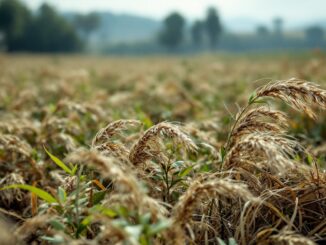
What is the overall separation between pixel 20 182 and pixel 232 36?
445ft

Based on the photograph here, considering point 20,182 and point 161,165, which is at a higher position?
point 161,165

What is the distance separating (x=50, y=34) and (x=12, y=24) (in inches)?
287

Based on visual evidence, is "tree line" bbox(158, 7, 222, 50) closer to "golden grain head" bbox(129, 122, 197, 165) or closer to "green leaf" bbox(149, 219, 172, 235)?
"golden grain head" bbox(129, 122, 197, 165)

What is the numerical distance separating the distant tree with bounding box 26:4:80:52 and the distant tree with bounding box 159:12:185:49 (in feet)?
103

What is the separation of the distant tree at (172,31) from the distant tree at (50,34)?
31.5m

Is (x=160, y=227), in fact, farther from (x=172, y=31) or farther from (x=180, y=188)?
(x=172, y=31)

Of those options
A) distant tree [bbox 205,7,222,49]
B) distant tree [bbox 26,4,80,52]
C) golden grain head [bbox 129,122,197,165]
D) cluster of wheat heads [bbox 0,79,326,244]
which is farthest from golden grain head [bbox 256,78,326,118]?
distant tree [bbox 205,7,222,49]

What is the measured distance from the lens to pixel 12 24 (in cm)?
6719

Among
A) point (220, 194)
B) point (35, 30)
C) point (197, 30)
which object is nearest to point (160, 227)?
point (220, 194)

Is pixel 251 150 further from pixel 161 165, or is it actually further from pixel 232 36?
pixel 232 36

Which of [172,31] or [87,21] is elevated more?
[87,21]

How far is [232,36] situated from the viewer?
13350 centimetres

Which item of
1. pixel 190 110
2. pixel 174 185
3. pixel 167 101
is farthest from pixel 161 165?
pixel 167 101

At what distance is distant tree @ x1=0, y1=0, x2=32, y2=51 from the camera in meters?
66.9
